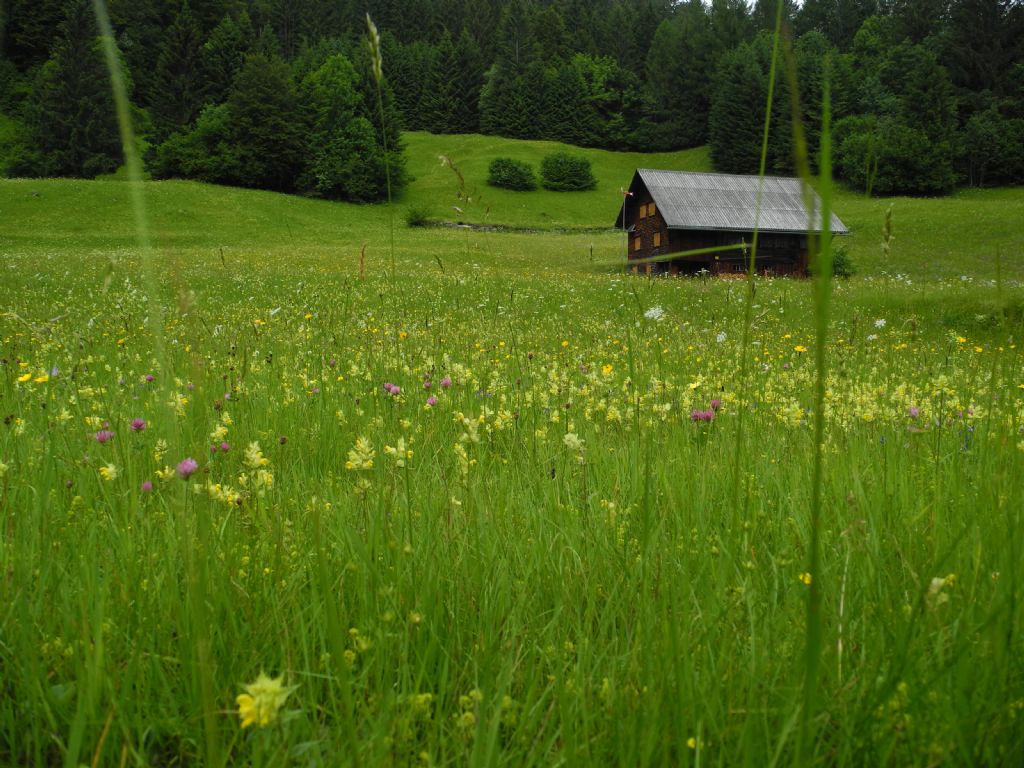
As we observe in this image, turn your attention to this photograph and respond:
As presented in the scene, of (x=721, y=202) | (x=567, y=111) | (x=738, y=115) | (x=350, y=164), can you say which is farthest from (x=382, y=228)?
(x=567, y=111)

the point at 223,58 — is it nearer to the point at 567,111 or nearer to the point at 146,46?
the point at 146,46

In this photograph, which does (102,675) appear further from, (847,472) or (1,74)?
(1,74)

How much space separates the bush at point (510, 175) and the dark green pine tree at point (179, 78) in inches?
1179

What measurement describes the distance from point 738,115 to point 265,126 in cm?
5346

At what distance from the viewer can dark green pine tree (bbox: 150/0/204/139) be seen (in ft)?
229

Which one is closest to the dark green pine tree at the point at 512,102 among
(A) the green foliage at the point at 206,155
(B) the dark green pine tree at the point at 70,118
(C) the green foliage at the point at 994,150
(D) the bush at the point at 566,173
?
(D) the bush at the point at 566,173

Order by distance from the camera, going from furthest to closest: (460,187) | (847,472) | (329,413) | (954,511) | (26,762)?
(329,413) < (460,187) < (847,472) < (954,511) < (26,762)

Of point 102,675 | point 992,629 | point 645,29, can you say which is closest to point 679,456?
point 992,629

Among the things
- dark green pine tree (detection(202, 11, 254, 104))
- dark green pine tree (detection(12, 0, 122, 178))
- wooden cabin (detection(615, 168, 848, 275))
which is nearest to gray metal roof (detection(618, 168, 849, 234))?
wooden cabin (detection(615, 168, 848, 275))

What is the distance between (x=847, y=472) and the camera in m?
2.64

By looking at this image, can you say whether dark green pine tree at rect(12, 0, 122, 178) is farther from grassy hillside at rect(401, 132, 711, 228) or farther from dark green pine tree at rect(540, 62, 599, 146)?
dark green pine tree at rect(540, 62, 599, 146)

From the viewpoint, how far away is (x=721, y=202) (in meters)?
34.4

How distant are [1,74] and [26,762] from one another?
10236 centimetres

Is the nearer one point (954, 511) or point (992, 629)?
point (992, 629)
